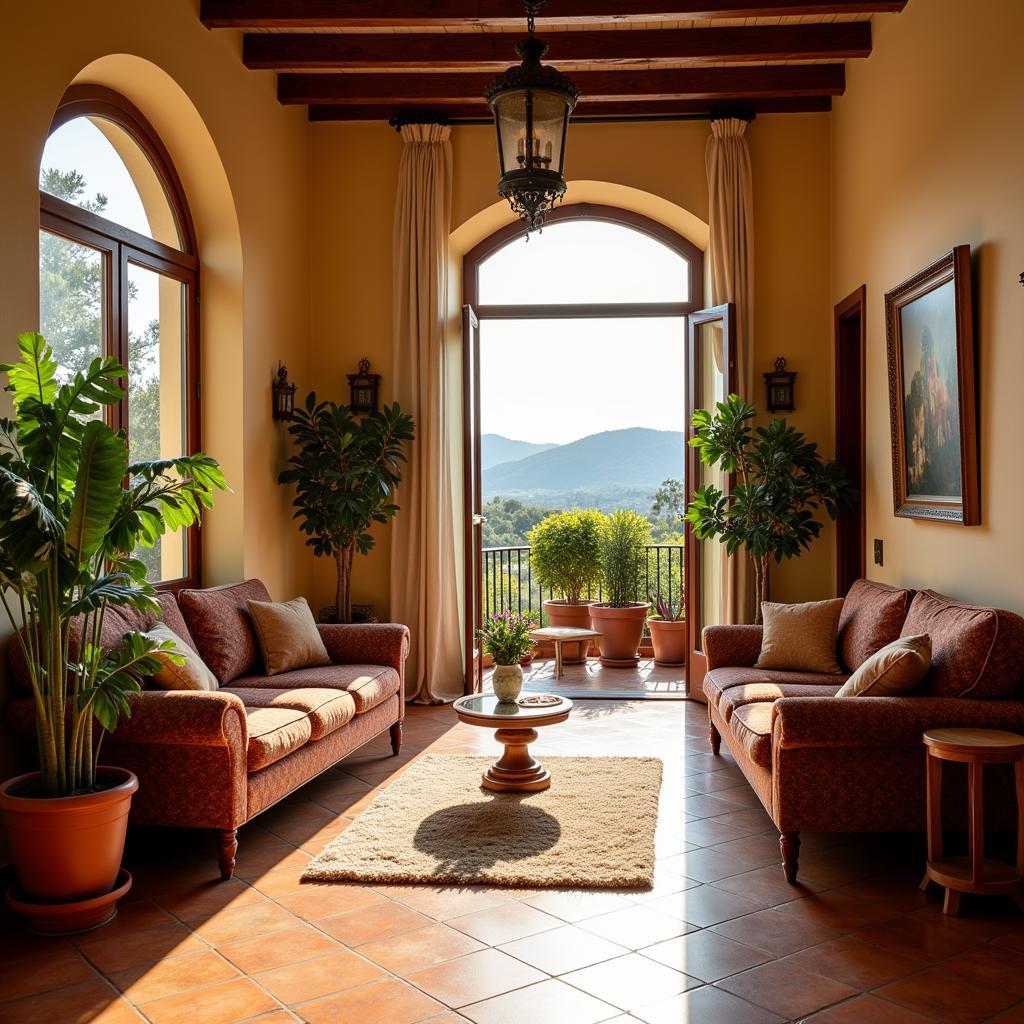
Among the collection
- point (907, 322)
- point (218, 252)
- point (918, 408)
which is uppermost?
point (218, 252)

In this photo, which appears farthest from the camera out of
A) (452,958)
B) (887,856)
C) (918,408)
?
(918,408)

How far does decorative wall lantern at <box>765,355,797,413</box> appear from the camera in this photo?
6.65m

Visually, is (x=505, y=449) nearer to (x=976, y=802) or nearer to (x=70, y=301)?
(x=70, y=301)

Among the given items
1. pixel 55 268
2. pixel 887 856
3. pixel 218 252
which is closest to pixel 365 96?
pixel 218 252

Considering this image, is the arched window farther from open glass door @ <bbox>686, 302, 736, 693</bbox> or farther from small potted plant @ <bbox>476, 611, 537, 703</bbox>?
open glass door @ <bbox>686, 302, 736, 693</bbox>

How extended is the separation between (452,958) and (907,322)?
359 cm

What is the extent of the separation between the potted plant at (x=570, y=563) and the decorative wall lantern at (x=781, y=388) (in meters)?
2.25

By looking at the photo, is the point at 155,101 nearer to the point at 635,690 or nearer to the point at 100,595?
the point at 100,595

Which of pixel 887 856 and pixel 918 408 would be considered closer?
→ pixel 887 856

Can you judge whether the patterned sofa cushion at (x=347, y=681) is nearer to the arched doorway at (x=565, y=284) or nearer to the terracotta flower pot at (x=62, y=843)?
the terracotta flower pot at (x=62, y=843)

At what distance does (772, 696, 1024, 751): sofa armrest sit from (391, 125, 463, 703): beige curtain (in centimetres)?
357

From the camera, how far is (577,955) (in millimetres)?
3051

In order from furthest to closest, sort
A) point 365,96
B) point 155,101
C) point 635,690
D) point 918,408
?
point 635,690
point 365,96
point 155,101
point 918,408

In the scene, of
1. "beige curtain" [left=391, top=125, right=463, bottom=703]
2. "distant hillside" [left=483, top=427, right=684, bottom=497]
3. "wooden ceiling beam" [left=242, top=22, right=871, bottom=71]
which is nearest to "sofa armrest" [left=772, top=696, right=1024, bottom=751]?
"beige curtain" [left=391, top=125, right=463, bottom=703]
